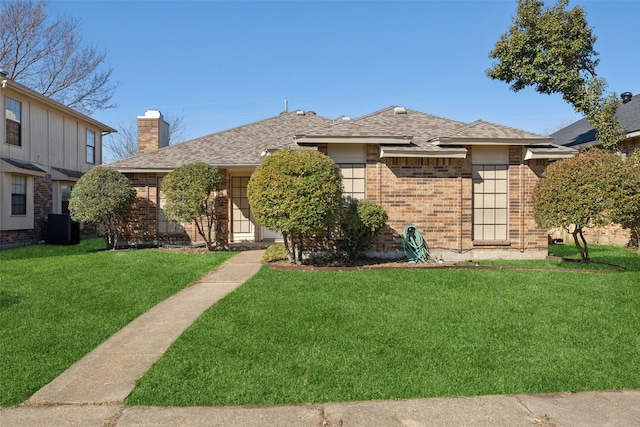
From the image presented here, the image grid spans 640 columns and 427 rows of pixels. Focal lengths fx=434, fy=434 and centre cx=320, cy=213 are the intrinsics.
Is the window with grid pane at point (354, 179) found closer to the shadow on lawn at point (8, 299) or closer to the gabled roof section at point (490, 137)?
the gabled roof section at point (490, 137)

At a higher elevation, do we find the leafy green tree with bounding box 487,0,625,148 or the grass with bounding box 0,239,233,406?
the leafy green tree with bounding box 487,0,625,148

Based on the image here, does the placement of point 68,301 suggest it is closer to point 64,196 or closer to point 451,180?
point 451,180

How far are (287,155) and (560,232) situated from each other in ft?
43.5

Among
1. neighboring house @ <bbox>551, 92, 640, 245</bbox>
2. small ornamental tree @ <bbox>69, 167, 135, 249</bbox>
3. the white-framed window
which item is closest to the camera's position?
small ornamental tree @ <bbox>69, 167, 135, 249</bbox>

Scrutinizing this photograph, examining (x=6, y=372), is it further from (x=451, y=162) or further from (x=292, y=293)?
(x=451, y=162)

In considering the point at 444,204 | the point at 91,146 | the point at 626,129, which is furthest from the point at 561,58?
the point at 91,146

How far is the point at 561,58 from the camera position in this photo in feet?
49.2

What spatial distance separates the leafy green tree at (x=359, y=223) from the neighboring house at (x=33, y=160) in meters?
11.4

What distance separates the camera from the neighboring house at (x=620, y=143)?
48.6 feet

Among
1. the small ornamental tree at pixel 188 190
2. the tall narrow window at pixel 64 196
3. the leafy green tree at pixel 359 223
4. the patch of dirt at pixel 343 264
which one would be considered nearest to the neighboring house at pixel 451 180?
the patch of dirt at pixel 343 264

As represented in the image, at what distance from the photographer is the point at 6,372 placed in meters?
4.13

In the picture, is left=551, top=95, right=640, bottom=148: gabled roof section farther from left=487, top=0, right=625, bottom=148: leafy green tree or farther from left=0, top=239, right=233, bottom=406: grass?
left=0, top=239, right=233, bottom=406: grass

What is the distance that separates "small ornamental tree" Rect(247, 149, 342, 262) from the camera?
881 cm

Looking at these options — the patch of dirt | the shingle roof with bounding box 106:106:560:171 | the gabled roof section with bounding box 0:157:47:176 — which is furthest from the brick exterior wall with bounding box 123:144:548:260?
the gabled roof section with bounding box 0:157:47:176
